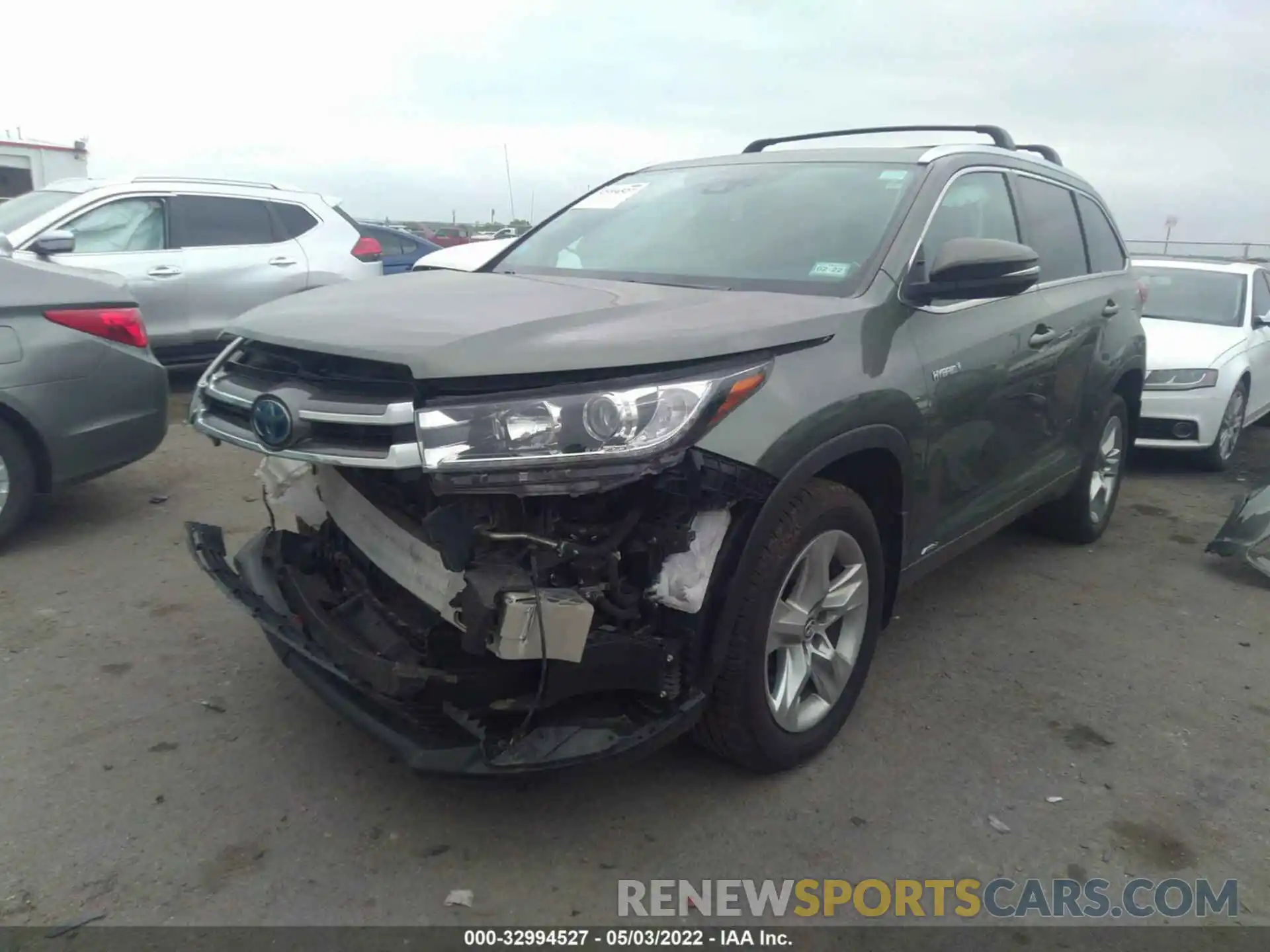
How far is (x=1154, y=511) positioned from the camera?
6164mm

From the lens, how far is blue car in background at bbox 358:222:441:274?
39.0 feet

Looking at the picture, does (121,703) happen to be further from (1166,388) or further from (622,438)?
(1166,388)

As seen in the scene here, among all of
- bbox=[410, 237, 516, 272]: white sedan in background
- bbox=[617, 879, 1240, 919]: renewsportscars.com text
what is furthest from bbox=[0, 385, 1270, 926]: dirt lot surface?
bbox=[410, 237, 516, 272]: white sedan in background

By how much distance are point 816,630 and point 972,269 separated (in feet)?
4.05

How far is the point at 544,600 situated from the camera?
7.47 feet

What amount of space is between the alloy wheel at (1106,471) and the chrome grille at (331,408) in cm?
389

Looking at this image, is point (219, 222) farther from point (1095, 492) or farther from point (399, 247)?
point (1095, 492)

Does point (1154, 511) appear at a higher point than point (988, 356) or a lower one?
lower

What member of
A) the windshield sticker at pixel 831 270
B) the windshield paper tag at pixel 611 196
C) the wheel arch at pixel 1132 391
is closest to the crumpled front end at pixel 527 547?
the windshield sticker at pixel 831 270

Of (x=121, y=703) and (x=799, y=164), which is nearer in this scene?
(x=121, y=703)

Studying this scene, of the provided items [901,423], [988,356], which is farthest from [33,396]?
[988,356]

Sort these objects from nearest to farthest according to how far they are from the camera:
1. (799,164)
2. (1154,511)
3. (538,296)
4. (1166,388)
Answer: (538,296) < (799,164) < (1154,511) < (1166,388)
